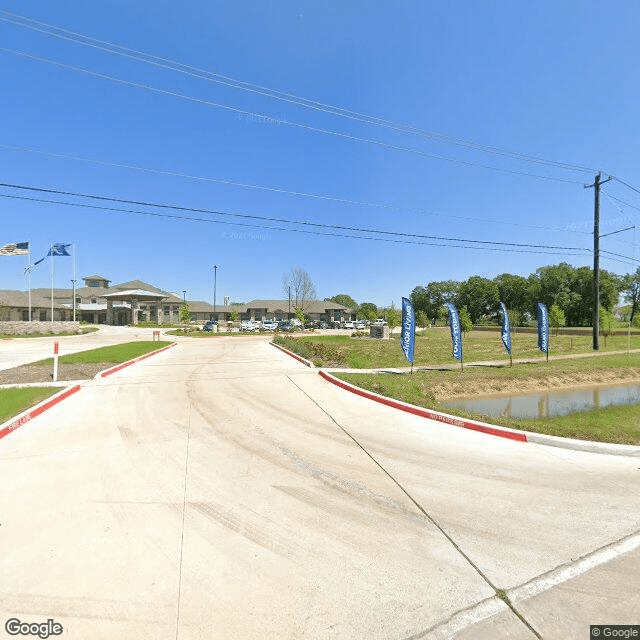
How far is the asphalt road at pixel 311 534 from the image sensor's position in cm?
259

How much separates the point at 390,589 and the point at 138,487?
3.54 m

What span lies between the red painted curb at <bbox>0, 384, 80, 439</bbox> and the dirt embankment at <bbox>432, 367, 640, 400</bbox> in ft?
36.8

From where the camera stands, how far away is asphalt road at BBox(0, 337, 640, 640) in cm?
259

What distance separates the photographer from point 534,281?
7388cm

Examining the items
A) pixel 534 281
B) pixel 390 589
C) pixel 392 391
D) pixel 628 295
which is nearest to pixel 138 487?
pixel 390 589

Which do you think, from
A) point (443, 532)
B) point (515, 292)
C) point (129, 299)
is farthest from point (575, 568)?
point (515, 292)

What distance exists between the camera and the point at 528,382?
13586mm

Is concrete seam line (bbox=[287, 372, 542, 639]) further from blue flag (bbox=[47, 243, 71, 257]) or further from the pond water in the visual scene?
blue flag (bbox=[47, 243, 71, 257])

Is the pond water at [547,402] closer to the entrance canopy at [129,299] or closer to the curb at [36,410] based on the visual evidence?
the curb at [36,410]

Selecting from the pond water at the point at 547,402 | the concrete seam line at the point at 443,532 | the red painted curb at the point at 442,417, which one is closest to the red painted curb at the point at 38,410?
the concrete seam line at the point at 443,532

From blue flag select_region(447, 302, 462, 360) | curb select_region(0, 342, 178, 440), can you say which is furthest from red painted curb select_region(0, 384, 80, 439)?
blue flag select_region(447, 302, 462, 360)

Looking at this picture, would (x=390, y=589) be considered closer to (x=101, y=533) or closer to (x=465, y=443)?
(x=101, y=533)

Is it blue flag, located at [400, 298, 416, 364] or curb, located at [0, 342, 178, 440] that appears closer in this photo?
curb, located at [0, 342, 178, 440]

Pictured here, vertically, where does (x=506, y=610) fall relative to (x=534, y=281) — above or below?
below
